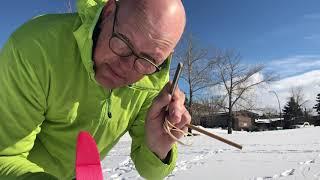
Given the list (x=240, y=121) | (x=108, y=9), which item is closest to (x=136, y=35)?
(x=108, y=9)

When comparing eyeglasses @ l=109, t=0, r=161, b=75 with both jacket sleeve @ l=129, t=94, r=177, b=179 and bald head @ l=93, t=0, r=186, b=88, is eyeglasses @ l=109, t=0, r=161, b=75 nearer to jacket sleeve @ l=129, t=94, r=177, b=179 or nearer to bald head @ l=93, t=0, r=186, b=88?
bald head @ l=93, t=0, r=186, b=88

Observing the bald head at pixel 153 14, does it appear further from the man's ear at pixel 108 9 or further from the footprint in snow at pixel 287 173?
the footprint in snow at pixel 287 173

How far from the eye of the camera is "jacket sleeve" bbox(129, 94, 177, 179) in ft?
7.50

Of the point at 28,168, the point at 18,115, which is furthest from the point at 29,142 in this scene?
the point at 28,168

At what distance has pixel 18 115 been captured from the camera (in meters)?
1.75

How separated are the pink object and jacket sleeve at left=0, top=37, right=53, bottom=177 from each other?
0.37 m

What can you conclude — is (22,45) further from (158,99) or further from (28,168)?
(158,99)

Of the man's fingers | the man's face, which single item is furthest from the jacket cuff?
the man's face

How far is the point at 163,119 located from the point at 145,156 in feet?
1.34

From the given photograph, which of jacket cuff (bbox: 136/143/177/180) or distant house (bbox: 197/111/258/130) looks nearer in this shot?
jacket cuff (bbox: 136/143/177/180)

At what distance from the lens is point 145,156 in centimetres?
234

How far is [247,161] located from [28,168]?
28.7 feet

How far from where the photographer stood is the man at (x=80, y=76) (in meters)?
1.75

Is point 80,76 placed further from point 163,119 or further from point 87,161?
point 87,161
